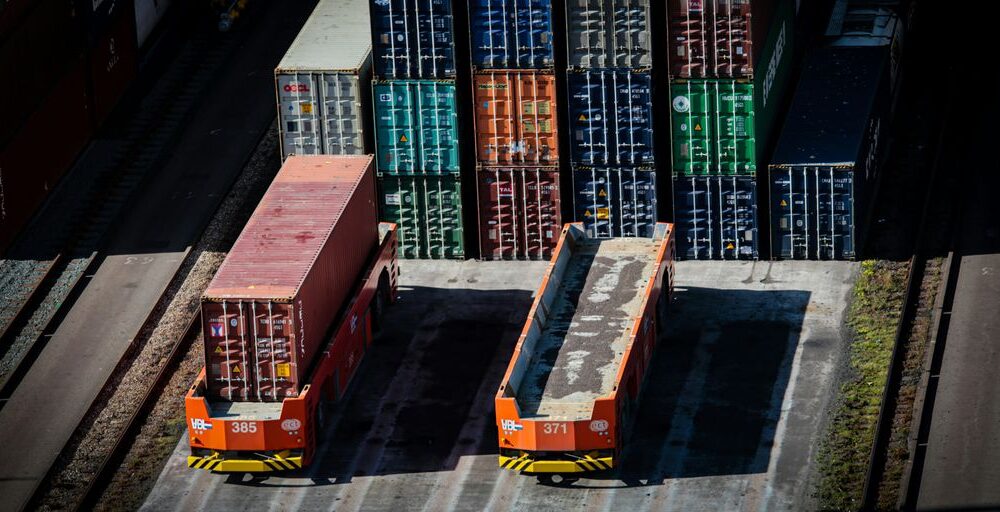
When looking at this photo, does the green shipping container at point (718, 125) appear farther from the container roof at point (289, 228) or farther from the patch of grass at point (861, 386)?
the container roof at point (289, 228)

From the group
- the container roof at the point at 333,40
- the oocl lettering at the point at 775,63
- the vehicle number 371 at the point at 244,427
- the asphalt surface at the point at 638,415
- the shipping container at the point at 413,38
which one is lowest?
the asphalt surface at the point at 638,415

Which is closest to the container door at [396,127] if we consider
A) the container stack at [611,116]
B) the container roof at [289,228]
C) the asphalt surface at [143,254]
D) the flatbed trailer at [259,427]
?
the container roof at [289,228]

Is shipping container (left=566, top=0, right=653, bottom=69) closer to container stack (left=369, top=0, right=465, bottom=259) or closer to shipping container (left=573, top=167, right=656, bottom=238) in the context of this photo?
shipping container (left=573, top=167, right=656, bottom=238)

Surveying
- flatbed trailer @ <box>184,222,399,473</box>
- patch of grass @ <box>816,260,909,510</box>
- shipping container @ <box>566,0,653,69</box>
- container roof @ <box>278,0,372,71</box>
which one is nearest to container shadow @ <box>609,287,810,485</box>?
patch of grass @ <box>816,260,909,510</box>

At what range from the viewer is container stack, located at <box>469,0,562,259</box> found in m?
59.8

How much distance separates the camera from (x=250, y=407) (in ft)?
169

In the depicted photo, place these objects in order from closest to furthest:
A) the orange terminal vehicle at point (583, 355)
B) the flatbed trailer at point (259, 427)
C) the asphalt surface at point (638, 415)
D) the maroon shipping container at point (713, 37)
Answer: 1. the orange terminal vehicle at point (583, 355)
2. the asphalt surface at point (638, 415)
3. the flatbed trailer at point (259, 427)
4. the maroon shipping container at point (713, 37)

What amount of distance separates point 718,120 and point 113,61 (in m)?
21.1

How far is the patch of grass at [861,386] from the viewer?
163 ft

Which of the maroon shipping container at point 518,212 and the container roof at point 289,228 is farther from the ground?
the container roof at point 289,228

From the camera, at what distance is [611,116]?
198 feet

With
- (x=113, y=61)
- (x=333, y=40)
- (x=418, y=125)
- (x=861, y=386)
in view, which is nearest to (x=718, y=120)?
(x=418, y=125)

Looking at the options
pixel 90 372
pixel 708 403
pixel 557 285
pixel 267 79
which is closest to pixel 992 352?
pixel 708 403

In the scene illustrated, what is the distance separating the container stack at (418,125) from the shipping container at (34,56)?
10.9 meters
